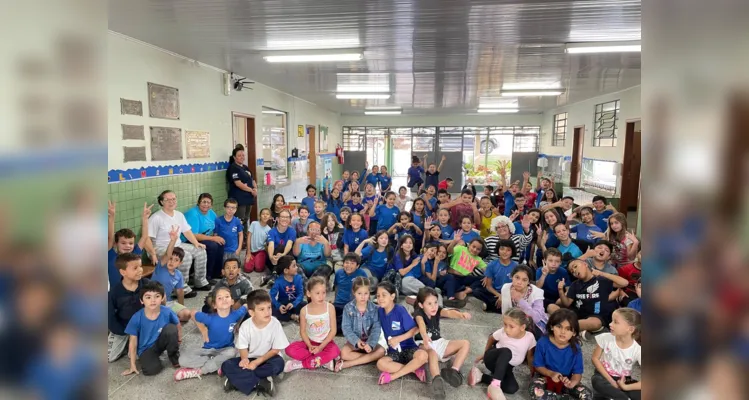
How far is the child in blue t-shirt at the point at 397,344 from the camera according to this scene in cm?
308

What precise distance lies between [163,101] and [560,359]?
4.96m

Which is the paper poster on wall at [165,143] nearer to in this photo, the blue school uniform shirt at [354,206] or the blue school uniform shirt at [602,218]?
the blue school uniform shirt at [354,206]

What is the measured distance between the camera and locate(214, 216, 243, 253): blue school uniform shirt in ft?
17.6

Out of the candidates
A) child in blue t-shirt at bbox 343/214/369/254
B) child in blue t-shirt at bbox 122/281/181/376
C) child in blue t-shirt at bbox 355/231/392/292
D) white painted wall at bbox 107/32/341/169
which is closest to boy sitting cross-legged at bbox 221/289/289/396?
child in blue t-shirt at bbox 122/281/181/376

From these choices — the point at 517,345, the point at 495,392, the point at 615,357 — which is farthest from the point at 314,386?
the point at 615,357

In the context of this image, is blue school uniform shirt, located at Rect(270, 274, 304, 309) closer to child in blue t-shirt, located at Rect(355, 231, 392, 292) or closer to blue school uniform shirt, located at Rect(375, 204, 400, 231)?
child in blue t-shirt, located at Rect(355, 231, 392, 292)

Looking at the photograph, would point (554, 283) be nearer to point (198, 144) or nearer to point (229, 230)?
point (229, 230)

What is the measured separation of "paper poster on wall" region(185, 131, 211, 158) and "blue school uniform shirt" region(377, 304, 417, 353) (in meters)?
3.90

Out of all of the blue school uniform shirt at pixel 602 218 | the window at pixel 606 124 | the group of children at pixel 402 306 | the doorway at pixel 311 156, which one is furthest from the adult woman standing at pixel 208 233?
the window at pixel 606 124
